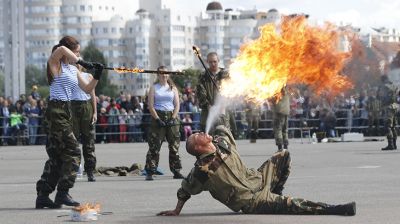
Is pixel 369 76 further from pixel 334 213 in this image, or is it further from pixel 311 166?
pixel 334 213

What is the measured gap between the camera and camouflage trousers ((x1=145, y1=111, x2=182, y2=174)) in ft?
53.1

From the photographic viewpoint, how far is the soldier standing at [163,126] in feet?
53.2

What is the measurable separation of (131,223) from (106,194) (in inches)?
137

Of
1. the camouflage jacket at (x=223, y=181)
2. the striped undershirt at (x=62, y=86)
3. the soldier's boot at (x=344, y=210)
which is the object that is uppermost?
the striped undershirt at (x=62, y=86)

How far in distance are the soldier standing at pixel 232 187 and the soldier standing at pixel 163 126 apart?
5.49m

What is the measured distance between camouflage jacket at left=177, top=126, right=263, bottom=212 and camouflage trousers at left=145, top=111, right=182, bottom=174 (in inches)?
218

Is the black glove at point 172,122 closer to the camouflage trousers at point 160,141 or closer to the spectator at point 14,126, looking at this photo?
the camouflage trousers at point 160,141

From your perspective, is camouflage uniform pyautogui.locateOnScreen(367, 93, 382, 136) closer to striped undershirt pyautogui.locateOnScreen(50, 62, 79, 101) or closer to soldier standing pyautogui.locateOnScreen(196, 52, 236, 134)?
soldier standing pyautogui.locateOnScreen(196, 52, 236, 134)

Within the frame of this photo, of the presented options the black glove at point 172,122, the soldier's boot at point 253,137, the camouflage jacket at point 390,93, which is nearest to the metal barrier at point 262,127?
the soldier's boot at point 253,137

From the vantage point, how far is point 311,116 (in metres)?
35.5

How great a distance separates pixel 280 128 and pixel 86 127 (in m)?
8.65

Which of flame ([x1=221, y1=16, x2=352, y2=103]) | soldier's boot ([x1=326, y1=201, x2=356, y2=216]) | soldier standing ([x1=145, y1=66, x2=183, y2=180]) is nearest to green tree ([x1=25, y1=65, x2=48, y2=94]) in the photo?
soldier standing ([x1=145, y1=66, x2=183, y2=180])

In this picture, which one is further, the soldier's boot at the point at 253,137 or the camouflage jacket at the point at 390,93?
the soldier's boot at the point at 253,137

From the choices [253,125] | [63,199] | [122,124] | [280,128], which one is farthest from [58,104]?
[122,124]
